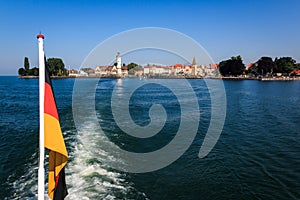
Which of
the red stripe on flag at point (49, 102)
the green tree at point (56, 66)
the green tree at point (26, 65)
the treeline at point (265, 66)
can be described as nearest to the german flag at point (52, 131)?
the red stripe on flag at point (49, 102)

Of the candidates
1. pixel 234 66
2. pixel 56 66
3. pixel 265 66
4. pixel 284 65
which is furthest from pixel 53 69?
pixel 284 65

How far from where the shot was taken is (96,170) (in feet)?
27.4

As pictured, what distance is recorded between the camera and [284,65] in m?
118

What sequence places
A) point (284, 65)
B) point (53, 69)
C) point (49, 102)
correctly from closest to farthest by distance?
point (49, 102)
point (284, 65)
point (53, 69)

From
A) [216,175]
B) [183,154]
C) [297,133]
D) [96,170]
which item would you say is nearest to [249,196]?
[216,175]

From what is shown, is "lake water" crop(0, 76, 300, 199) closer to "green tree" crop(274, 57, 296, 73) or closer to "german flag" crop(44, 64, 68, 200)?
"german flag" crop(44, 64, 68, 200)

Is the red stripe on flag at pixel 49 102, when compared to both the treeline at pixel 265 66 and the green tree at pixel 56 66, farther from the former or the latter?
the green tree at pixel 56 66

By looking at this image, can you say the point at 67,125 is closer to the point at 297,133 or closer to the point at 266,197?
the point at 266,197

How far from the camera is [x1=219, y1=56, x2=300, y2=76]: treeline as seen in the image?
119 meters

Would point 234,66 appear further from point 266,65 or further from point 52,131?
point 52,131

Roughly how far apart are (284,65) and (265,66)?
Result: 30.1ft

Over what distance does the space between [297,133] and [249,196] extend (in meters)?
10.3

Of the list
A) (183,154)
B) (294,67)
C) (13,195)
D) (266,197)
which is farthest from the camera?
(294,67)

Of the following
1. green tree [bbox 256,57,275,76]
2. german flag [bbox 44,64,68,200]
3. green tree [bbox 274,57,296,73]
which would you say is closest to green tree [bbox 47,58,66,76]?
green tree [bbox 256,57,275,76]
